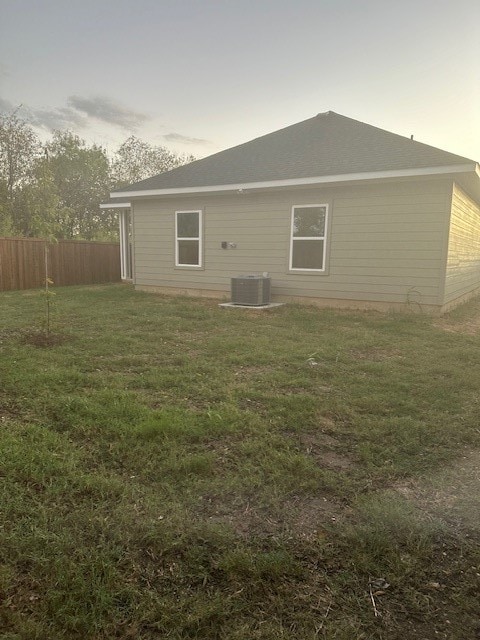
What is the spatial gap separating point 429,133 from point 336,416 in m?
13.2

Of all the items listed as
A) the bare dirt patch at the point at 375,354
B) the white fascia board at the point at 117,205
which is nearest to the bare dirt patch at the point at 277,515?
the bare dirt patch at the point at 375,354

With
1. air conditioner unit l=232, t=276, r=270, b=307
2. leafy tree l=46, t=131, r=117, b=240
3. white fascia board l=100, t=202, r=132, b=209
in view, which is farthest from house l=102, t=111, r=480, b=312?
leafy tree l=46, t=131, r=117, b=240

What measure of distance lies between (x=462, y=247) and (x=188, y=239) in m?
7.13

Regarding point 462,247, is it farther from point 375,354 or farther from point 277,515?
point 277,515

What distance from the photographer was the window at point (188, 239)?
10.8m

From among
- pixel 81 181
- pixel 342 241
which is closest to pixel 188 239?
pixel 342 241

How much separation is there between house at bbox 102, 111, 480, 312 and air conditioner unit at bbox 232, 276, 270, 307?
31.7 inches

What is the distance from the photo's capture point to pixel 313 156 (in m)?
9.67

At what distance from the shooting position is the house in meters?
8.02

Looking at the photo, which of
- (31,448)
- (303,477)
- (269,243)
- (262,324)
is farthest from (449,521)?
(269,243)

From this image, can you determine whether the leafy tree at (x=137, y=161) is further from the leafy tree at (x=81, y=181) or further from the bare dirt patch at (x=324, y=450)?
the bare dirt patch at (x=324, y=450)

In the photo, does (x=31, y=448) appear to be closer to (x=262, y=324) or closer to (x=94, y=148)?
(x=262, y=324)

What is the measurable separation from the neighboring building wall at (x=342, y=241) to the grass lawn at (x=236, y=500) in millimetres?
4038

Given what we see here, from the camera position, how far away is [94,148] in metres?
29.8
